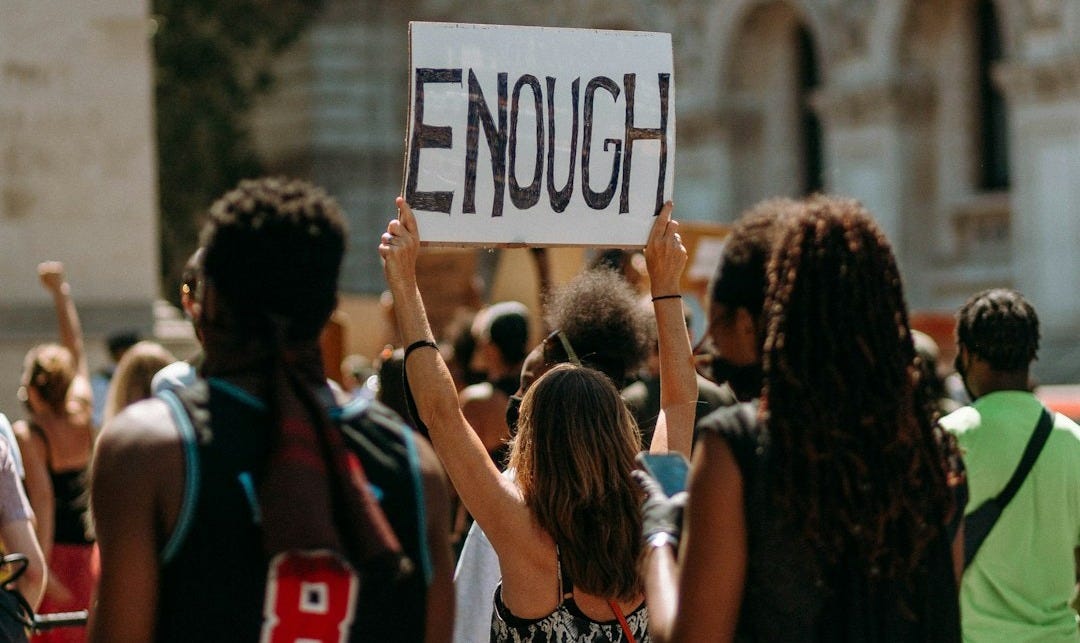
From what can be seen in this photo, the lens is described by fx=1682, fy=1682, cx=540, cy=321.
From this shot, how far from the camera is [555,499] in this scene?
3754 mm

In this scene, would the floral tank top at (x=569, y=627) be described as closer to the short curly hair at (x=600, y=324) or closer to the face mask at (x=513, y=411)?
the face mask at (x=513, y=411)

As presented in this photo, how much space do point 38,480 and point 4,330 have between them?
3385 mm

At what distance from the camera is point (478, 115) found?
13.9ft

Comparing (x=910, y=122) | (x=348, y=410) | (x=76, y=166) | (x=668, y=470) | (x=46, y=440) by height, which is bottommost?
(x=46, y=440)

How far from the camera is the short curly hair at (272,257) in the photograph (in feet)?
9.01

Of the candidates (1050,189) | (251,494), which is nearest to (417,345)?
(251,494)

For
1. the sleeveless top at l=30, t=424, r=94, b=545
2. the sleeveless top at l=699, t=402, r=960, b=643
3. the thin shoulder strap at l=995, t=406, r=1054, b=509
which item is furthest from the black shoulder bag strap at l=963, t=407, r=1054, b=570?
the sleeveless top at l=30, t=424, r=94, b=545

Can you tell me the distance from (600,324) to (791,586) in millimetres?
2247

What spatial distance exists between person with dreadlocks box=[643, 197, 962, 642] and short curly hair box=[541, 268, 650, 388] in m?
2.07

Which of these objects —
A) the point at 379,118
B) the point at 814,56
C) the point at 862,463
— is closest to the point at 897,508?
the point at 862,463

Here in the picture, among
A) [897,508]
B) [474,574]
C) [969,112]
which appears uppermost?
[969,112]

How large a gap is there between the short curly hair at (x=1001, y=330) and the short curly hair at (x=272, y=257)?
2.39 metres

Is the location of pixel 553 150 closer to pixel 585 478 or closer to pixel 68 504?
pixel 585 478

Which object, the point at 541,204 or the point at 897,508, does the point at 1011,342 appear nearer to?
the point at 541,204
